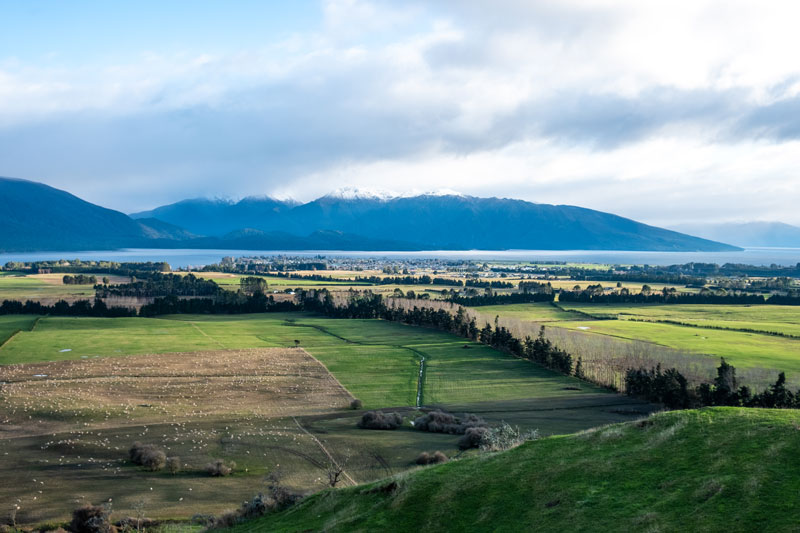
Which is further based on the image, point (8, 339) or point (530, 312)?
point (530, 312)

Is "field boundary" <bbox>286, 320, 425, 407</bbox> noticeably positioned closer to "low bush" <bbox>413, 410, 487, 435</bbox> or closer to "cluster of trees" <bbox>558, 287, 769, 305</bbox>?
"low bush" <bbox>413, 410, 487, 435</bbox>

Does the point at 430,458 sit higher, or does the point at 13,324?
the point at 13,324

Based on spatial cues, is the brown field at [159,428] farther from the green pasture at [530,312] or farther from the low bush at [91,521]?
the green pasture at [530,312]

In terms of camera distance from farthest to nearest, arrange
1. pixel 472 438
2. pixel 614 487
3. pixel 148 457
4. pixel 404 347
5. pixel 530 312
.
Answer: pixel 530 312 → pixel 404 347 → pixel 472 438 → pixel 148 457 → pixel 614 487

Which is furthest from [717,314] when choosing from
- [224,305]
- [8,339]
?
[8,339]

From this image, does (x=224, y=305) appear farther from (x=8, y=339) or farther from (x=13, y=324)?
(x=8, y=339)

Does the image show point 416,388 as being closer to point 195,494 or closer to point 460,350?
point 460,350

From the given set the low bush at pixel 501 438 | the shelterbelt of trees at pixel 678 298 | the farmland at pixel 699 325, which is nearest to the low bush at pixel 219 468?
the low bush at pixel 501 438

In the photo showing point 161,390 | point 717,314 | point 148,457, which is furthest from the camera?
point 717,314
